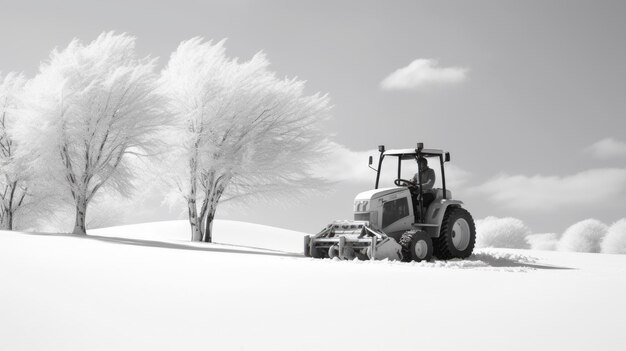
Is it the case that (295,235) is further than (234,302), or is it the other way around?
(295,235)

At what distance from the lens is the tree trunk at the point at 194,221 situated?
24234 mm

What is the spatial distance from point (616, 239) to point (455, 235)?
24.4 meters

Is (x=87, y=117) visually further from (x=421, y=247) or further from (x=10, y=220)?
(x=421, y=247)

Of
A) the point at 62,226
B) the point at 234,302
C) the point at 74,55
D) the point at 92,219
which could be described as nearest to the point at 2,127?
the point at 74,55

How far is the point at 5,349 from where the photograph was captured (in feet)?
14.4

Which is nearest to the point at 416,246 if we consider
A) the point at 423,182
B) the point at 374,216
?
the point at 374,216

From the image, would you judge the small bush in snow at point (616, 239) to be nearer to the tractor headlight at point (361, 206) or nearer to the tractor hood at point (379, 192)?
the tractor hood at point (379, 192)

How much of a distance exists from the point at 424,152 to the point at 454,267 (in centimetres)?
318

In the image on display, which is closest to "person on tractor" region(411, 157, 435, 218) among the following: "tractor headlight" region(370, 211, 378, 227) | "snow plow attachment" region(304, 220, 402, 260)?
"tractor headlight" region(370, 211, 378, 227)

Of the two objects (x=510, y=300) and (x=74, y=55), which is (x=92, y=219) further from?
(x=510, y=300)

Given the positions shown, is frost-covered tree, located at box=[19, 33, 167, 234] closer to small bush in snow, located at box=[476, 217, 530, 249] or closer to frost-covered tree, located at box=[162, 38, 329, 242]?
frost-covered tree, located at box=[162, 38, 329, 242]

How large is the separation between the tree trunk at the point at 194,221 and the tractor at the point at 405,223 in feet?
36.4

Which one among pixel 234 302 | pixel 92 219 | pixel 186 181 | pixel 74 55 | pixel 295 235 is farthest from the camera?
pixel 92 219

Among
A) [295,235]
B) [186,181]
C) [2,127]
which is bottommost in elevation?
[295,235]
